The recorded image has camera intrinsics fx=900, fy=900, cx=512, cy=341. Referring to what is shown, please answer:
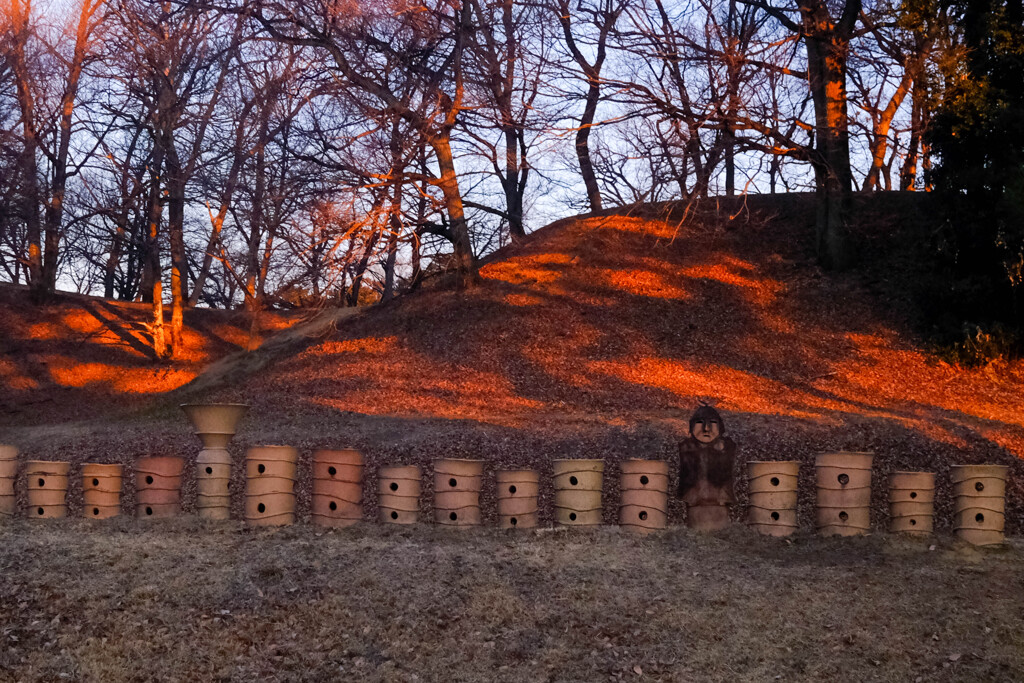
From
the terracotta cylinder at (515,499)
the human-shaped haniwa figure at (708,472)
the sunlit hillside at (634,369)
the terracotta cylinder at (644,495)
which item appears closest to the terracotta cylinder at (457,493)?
the terracotta cylinder at (515,499)

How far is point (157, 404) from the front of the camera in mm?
14281

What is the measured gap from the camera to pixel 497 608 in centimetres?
533

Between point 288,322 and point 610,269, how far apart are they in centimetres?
992

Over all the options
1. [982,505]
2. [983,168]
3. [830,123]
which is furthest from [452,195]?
[982,505]

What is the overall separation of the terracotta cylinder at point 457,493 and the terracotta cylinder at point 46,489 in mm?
3138

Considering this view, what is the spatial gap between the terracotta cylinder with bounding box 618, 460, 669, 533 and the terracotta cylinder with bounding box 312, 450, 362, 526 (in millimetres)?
2077

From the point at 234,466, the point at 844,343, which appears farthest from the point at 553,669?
the point at 844,343

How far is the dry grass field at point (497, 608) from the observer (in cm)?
469

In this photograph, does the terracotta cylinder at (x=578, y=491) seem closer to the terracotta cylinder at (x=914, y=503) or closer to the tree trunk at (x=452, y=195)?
the terracotta cylinder at (x=914, y=503)

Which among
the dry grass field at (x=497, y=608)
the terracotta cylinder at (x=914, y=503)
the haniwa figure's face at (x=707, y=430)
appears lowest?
the dry grass field at (x=497, y=608)

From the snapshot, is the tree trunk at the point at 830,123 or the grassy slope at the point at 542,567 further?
the tree trunk at the point at 830,123

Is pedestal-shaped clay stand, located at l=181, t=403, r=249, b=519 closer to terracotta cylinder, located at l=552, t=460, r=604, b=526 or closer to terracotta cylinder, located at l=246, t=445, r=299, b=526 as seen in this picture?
terracotta cylinder, located at l=246, t=445, r=299, b=526

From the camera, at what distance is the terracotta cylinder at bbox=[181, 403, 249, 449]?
7.07m

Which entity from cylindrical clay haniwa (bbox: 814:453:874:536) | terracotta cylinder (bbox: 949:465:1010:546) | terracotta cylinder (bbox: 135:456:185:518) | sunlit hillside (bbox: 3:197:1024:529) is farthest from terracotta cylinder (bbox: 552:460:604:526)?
terracotta cylinder (bbox: 135:456:185:518)
